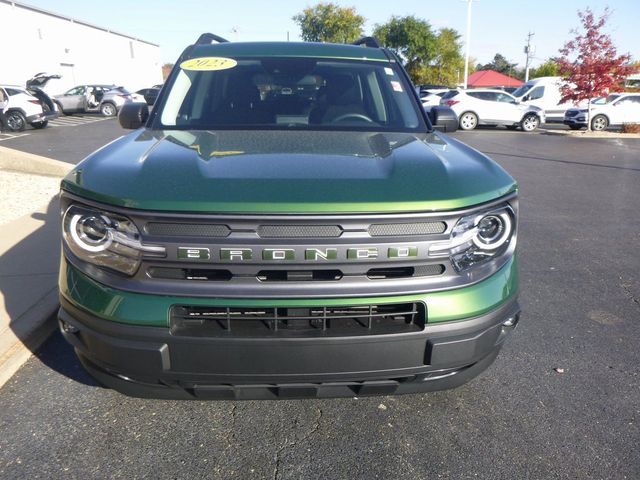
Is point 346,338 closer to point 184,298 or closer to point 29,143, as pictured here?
point 184,298

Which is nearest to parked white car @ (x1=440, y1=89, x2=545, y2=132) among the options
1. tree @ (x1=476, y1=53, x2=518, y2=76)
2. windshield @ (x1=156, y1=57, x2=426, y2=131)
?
windshield @ (x1=156, y1=57, x2=426, y2=131)

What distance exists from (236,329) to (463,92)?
21744 millimetres

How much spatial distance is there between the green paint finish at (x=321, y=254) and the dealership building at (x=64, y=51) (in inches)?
1189

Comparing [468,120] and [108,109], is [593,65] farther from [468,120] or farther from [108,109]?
[108,109]

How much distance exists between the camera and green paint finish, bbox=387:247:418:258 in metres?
1.96

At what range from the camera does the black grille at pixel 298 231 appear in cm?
193

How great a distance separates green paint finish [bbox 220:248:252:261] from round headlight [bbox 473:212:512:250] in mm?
943

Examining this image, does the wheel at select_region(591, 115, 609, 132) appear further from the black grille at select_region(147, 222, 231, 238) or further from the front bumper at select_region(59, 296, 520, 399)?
the black grille at select_region(147, 222, 231, 238)

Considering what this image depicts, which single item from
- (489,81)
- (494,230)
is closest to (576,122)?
(494,230)

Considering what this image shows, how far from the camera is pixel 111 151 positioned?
8.27 feet

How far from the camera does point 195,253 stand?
1923mm

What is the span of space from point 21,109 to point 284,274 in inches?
767

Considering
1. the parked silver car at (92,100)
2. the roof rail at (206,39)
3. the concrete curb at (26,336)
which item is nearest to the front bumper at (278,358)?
the concrete curb at (26,336)

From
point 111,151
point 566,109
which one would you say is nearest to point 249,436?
point 111,151
